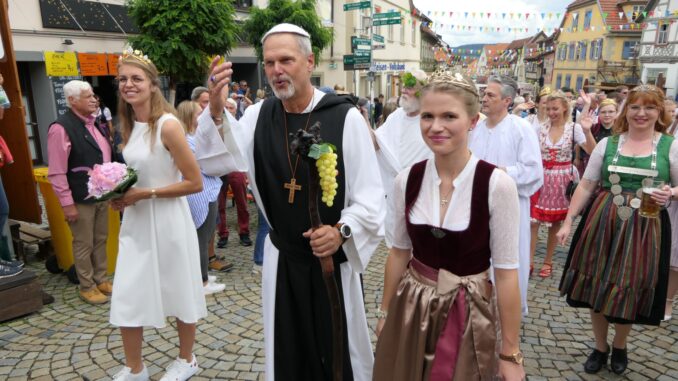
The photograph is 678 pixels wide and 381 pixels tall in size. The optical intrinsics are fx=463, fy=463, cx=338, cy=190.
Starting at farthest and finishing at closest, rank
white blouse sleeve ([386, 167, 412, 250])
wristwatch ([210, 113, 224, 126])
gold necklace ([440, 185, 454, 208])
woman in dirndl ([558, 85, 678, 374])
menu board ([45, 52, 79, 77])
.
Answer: menu board ([45, 52, 79, 77]) < woman in dirndl ([558, 85, 678, 374]) < wristwatch ([210, 113, 224, 126]) < white blouse sleeve ([386, 167, 412, 250]) < gold necklace ([440, 185, 454, 208])

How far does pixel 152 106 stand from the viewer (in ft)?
10.1

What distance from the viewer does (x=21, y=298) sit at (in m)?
4.41

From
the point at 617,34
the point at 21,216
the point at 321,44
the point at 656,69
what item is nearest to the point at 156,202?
the point at 21,216

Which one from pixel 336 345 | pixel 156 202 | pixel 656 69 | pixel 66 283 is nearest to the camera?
pixel 336 345

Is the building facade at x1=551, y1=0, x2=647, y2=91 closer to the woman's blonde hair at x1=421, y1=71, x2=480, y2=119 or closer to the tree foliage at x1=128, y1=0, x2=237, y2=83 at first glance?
the tree foliage at x1=128, y1=0, x2=237, y2=83

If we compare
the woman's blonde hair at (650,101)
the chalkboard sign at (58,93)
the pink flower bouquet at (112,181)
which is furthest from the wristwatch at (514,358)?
the chalkboard sign at (58,93)

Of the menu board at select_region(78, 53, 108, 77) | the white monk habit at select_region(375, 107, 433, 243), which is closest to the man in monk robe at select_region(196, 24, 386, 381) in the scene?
the white monk habit at select_region(375, 107, 433, 243)

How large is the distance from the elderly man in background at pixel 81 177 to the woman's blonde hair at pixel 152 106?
162 cm

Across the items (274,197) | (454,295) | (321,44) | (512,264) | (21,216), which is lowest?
(21,216)

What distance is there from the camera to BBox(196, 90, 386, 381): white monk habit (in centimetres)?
243

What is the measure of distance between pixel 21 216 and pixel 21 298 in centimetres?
179

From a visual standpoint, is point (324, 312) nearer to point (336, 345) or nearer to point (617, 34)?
point (336, 345)

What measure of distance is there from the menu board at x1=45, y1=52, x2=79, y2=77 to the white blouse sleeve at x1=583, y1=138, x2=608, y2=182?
36.6ft

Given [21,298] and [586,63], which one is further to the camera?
[586,63]
